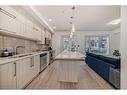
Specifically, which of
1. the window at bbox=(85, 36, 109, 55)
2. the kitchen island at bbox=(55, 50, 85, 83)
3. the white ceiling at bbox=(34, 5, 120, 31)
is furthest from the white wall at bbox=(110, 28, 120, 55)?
the kitchen island at bbox=(55, 50, 85, 83)

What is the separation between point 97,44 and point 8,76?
33.2ft

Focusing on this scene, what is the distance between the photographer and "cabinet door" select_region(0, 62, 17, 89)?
245 centimetres

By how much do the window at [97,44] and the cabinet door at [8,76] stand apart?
9.39m

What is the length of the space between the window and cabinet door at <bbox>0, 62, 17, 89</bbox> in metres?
9.39

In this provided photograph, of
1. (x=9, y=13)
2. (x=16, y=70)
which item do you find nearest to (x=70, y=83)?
(x=16, y=70)

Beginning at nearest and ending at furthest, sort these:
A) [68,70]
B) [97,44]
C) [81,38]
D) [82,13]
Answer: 1. [68,70]
2. [82,13]
3. [81,38]
4. [97,44]

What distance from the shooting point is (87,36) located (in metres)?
11.8

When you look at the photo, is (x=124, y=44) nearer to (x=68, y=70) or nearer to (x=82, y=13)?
(x=68, y=70)

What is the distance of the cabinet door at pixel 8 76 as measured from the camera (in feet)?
8.05

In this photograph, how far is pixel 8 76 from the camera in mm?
2658

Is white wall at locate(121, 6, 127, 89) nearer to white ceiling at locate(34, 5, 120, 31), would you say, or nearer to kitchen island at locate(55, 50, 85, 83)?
kitchen island at locate(55, 50, 85, 83)

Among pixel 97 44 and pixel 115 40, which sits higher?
pixel 115 40

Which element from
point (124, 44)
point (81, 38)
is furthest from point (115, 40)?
point (124, 44)

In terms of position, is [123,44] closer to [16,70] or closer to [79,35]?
[16,70]
